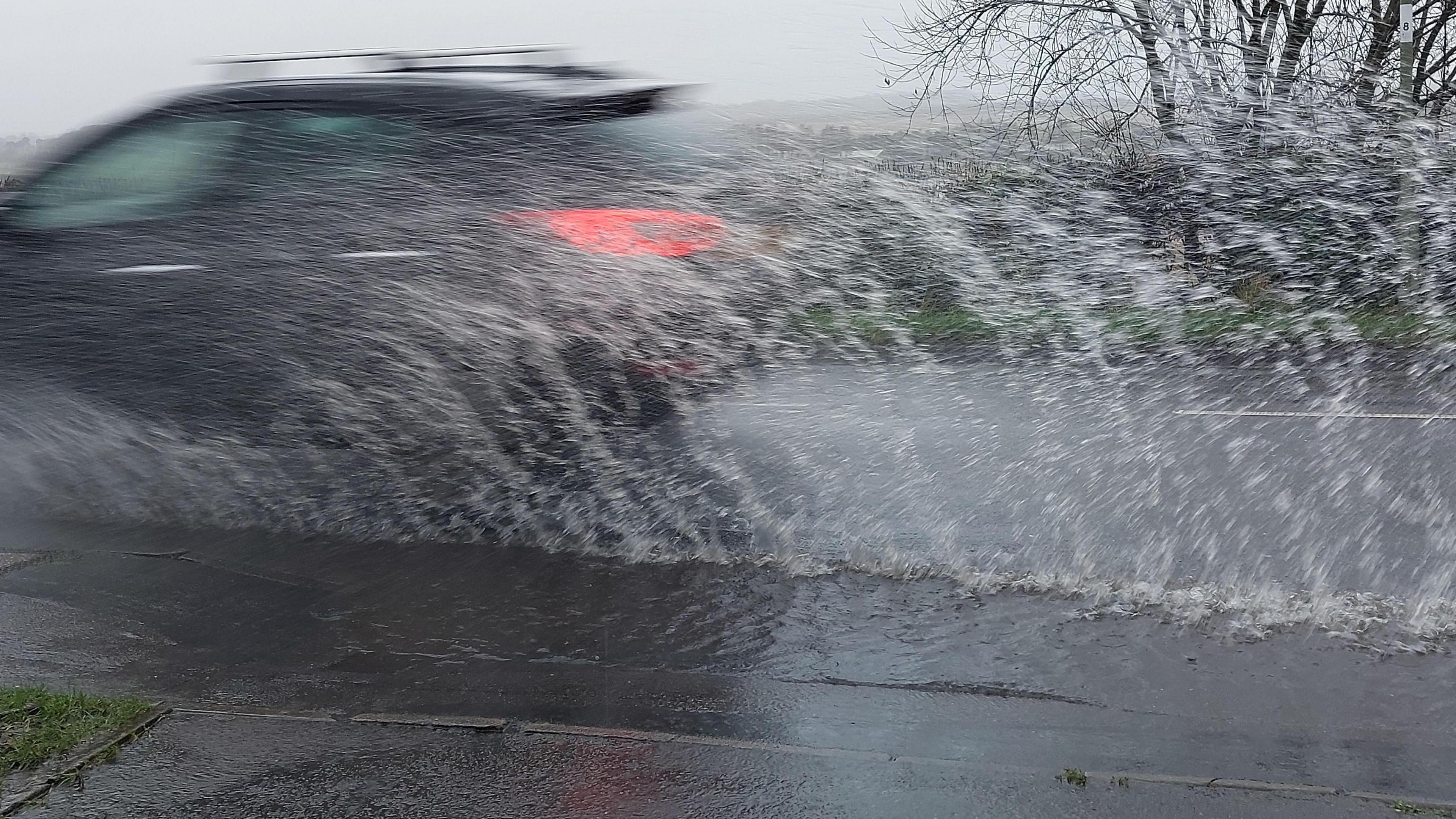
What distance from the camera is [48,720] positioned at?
10.7ft

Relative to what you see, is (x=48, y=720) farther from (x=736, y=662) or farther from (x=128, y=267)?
(x=128, y=267)

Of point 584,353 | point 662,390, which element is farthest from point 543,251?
point 662,390

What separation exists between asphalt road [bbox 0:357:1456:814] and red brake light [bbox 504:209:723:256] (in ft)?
3.57

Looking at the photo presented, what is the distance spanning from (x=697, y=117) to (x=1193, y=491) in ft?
8.48

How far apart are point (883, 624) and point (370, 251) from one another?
2.32 metres

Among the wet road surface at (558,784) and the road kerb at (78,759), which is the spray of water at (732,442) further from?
the road kerb at (78,759)

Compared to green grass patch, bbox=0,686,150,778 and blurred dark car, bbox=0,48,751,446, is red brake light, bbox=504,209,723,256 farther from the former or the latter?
green grass patch, bbox=0,686,150,778

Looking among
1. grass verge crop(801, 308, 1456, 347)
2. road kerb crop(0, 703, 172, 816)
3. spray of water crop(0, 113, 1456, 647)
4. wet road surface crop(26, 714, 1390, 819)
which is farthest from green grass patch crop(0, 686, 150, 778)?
grass verge crop(801, 308, 1456, 347)

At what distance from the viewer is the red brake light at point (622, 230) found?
4574 millimetres

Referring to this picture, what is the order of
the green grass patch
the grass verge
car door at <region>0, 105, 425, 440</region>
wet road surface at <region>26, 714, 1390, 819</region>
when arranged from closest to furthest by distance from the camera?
wet road surface at <region>26, 714, 1390, 819</region>, the green grass patch, car door at <region>0, 105, 425, 440</region>, the grass verge

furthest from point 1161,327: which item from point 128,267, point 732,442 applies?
point 128,267

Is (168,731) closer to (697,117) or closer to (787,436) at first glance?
(697,117)

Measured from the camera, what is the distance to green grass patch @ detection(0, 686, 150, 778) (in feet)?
10.2

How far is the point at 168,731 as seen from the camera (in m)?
3.27
